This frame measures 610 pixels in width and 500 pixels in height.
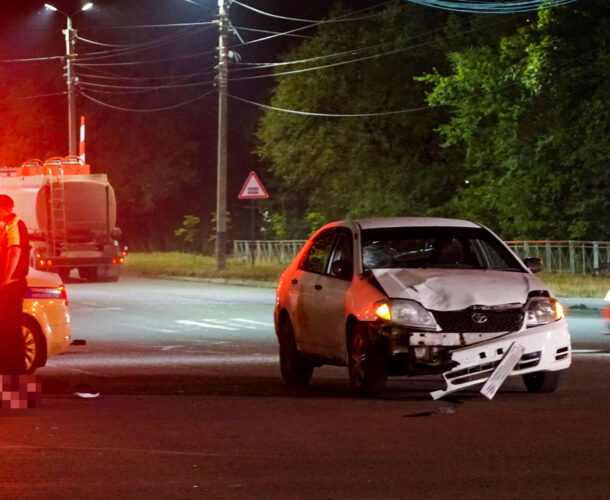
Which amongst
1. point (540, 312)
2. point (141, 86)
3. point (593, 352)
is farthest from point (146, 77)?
point (540, 312)

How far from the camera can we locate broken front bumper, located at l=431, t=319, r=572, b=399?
12359 mm

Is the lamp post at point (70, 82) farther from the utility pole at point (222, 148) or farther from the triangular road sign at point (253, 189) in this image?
the triangular road sign at point (253, 189)

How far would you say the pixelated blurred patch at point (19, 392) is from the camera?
12680 mm

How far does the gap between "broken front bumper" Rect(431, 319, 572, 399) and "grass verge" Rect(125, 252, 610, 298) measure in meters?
18.0

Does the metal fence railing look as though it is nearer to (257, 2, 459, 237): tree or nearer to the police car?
(257, 2, 459, 237): tree

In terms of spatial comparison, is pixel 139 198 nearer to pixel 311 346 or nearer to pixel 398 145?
pixel 398 145

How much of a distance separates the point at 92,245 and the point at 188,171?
132 ft

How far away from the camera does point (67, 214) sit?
39.0 m

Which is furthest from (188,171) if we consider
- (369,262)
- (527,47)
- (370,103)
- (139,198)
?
(369,262)

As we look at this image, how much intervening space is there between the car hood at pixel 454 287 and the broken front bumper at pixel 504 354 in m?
0.32

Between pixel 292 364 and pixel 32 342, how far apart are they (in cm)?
283

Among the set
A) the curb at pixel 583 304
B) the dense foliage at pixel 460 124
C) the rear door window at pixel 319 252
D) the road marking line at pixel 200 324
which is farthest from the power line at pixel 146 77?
the rear door window at pixel 319 252

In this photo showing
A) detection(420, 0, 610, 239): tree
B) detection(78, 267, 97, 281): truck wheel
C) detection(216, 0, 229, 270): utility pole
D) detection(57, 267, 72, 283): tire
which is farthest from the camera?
detection(216, 0, 229, 270): utility pole

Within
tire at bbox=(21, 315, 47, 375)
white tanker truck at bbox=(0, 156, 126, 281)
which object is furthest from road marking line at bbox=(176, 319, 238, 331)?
white tanker truck at bbox=(0, 156, 126, 281)
